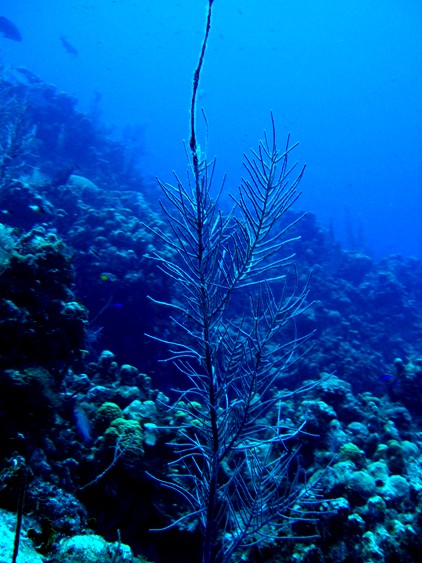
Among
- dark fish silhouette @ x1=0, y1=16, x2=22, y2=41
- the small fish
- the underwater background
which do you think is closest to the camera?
the underwater background

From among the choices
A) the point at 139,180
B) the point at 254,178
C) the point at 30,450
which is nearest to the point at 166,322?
the point at 30,450

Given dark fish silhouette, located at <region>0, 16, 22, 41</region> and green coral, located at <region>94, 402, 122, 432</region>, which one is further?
dark fish silhouette, located at <region>0, 16, 22, 41</region>

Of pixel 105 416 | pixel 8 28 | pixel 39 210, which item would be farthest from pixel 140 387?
pixel 8 28

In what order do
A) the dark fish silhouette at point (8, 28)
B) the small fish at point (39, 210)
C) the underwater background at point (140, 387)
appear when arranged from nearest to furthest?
1. the underwater background at point (140, 387)
2. the small fish at point (39, 210)
3. the dark fish silhouette at point (8, 28)

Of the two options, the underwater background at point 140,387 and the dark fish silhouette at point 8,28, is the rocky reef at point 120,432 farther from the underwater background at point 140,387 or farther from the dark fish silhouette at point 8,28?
the dark fish silhouette at point 8,28

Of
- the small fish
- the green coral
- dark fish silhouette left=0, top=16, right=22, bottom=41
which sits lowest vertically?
the green coral

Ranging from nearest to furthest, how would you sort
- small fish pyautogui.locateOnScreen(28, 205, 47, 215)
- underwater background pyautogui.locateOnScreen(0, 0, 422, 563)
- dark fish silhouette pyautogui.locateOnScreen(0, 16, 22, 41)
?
underwater background pyautogui.locateOnScreen(0, 0, 422, 563) < small fish pyautogui.locateOnScreen(28, 205, 47, 215) < dark fish silhouette pyautogui.locateOnScreen(0, 16, 22, 41)

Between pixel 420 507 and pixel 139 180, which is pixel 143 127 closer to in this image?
pixel 139 180

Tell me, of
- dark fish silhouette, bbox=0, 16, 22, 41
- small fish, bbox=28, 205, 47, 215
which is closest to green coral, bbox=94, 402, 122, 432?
small fish, bbox=28, 205, 47, 215

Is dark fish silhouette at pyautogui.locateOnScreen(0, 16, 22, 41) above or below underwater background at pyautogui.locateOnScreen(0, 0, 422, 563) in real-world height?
above

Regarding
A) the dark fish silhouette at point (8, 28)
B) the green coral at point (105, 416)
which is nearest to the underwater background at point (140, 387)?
the green coral at point (105, 416)

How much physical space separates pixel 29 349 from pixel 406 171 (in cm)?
13411

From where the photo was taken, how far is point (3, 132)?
57.3ft

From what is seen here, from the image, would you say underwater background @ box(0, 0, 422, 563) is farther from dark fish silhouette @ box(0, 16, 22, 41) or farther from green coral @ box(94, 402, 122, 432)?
dark fish silhouette @ box(0, 16, 22, 41)
